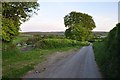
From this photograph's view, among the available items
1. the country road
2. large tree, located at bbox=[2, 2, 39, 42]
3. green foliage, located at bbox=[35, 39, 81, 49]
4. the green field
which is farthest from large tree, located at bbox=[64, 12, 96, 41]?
the country road

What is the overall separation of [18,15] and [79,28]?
53.7m

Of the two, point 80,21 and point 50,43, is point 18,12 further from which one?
point 80,21

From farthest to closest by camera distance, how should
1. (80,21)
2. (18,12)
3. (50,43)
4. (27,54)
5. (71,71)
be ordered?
(80,21) → (50,43) → (27,54) → (18,12) → (71,71)

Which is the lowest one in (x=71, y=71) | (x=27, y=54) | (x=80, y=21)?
(x=27, y=54)

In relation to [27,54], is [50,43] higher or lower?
lower

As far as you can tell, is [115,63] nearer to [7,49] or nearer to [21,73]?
[21,73]

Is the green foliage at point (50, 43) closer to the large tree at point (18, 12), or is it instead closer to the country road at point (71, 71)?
the large tree at point (18, 12)

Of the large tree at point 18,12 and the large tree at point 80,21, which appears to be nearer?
the large tree at point 18,12

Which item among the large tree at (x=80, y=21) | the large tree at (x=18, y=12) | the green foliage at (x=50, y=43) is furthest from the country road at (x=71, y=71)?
the large tree at (x=80, y=21)

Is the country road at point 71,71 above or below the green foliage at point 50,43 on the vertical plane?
above

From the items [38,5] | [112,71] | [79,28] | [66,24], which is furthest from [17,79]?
[66,24]

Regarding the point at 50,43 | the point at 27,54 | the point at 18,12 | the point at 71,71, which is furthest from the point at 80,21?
the point at 71,71

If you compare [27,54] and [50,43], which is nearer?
[27,54]

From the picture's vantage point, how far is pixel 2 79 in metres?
15.9
